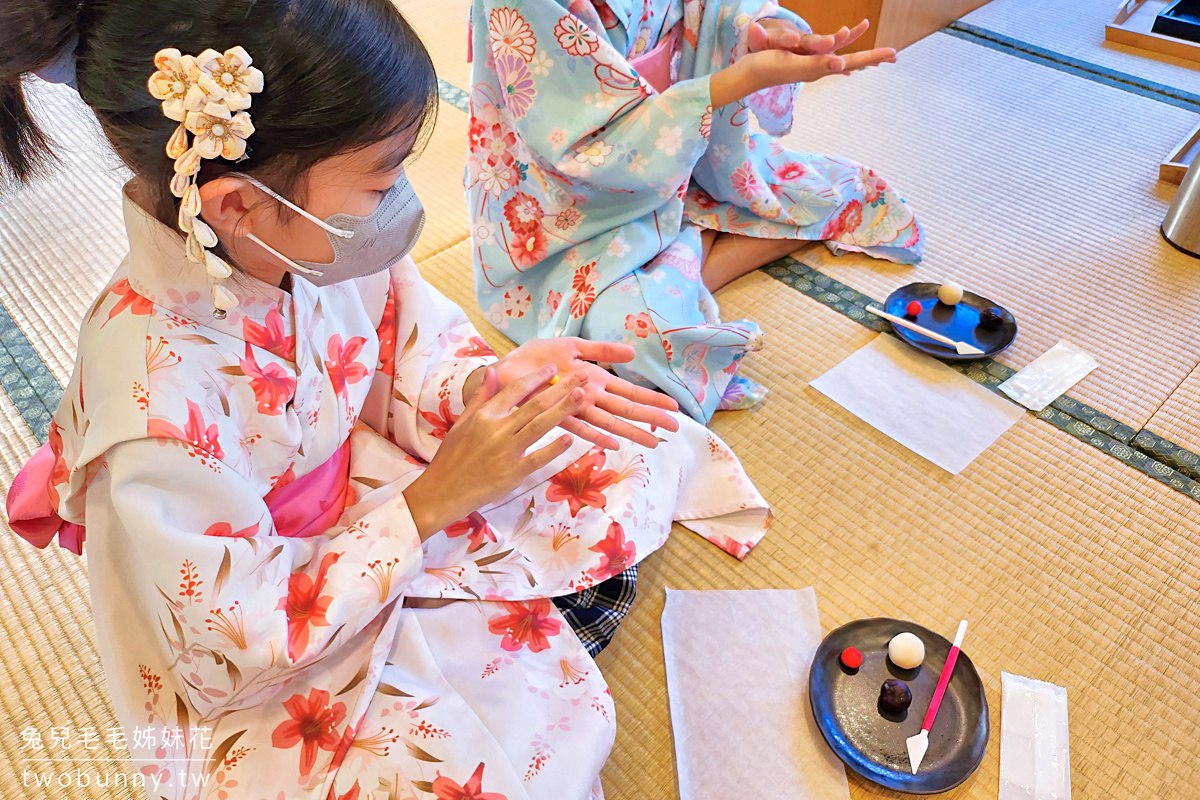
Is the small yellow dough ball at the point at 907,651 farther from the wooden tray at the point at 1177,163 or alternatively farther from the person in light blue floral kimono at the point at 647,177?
the wooden tray at the point at 1177,163

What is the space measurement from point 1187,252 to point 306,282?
220 cm

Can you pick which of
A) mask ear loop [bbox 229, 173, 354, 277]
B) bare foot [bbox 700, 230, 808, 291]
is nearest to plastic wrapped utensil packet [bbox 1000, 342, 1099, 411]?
bare foot [bbox 700, 230, 808, 291]

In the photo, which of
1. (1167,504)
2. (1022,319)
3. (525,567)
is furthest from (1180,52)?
(525,567)

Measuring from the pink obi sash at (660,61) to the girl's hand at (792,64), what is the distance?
0.20 meters

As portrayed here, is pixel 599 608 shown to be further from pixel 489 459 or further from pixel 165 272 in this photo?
pixel 165 272

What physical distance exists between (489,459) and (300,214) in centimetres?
38

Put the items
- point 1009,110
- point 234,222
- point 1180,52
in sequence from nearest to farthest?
point 234,222 → point 1009,110 → point 1180,52

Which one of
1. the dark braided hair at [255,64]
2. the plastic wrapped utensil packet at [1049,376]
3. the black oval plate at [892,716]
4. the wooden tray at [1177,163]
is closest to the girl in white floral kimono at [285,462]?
the dark braided hair at [255,64]

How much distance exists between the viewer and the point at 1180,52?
2928 millimetres

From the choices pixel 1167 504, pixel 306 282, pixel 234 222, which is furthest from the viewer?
pixel 1167 504

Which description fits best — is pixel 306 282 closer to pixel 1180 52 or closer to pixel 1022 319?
pixel 1022 319

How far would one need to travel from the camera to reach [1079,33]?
3.11 meters

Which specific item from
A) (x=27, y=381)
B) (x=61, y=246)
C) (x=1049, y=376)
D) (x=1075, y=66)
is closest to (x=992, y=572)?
(x=1049, y=376)

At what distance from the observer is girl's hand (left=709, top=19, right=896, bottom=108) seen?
1.64 metres
